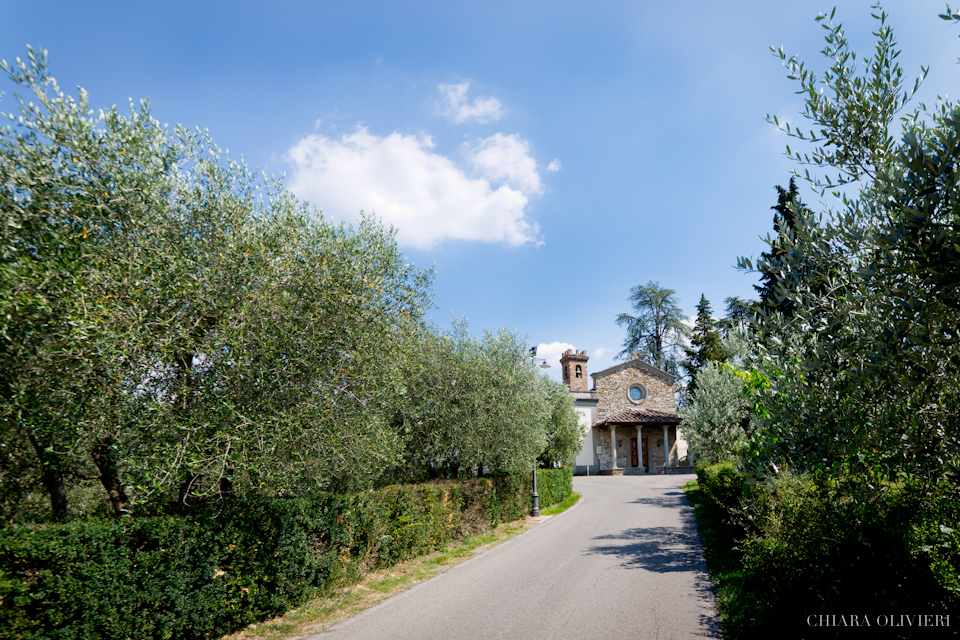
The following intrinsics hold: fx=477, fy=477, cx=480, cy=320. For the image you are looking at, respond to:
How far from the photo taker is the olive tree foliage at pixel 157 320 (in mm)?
6234

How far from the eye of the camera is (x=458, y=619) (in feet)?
25.8

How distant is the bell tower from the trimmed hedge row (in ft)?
113

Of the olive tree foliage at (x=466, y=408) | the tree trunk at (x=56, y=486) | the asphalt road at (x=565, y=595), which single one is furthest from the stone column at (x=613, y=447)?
→ the tree trunk at (x=56, y=486)

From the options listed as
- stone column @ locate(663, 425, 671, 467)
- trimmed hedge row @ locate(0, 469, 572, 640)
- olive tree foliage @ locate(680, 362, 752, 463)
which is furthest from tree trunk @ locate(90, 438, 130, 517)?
stone column @ locate(663, 425, 671, 467)

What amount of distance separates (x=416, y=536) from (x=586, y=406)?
3400cm

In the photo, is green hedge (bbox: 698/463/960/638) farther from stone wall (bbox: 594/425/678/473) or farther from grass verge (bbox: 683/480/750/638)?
stone wall (bbox: 594/425/678/473)

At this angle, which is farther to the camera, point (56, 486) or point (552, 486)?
point (552, 486)

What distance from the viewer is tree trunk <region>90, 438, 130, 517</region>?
7.77 metres

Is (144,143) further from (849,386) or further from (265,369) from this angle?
(849,386)

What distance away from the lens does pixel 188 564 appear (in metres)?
6.88

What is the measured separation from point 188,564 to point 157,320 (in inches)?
139

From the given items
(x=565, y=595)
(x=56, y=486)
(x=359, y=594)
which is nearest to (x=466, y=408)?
(x=359, y=594)

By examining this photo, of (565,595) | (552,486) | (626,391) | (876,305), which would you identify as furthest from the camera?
(626,391)

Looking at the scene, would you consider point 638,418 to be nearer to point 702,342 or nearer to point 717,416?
point 702,342
